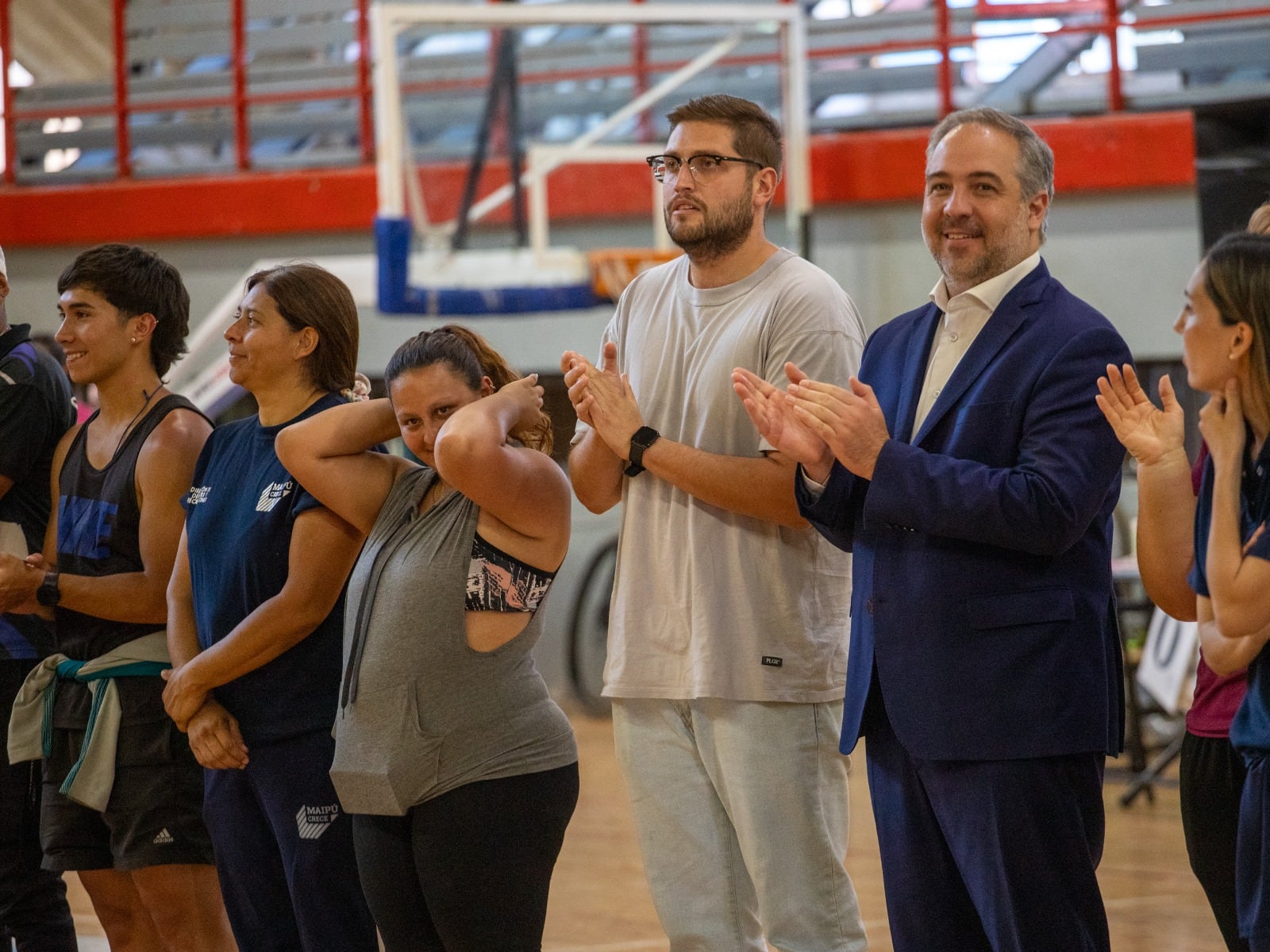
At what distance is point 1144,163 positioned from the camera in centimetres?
621

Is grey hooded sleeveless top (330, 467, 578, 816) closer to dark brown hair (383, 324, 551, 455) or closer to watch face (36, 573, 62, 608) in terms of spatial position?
dark brown hair (383, 324, 551, 455)

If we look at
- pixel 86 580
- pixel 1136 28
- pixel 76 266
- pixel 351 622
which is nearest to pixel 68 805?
pixel 86 580

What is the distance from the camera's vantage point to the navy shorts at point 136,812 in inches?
97.7

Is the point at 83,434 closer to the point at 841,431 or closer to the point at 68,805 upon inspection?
the point at 68,805

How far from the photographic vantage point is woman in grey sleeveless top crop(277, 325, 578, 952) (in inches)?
80.1

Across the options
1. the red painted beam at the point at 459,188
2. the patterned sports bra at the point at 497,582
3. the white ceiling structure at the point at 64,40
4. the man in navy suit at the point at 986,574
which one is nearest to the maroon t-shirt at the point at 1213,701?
the man in navy suit at the point at 986,574

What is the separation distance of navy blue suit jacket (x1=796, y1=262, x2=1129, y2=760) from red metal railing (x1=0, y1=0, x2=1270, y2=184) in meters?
4.54

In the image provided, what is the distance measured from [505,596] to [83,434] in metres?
1.09

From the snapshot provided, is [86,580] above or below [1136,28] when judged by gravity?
below

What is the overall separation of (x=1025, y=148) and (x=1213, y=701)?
819mm

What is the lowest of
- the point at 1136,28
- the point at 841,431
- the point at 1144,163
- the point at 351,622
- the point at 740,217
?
the point at 351,622

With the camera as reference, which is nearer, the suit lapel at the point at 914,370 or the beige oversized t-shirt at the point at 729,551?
the suit lapel at the point at 914,370

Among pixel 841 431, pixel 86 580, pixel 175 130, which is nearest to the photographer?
pixel 841 431

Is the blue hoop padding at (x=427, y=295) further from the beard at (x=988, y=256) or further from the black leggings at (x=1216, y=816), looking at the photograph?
the black leggings at (x=1216, y=816)
